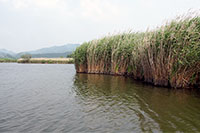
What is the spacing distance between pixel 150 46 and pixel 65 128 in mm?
7877

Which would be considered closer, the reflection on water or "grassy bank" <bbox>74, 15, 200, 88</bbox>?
the reflection on water

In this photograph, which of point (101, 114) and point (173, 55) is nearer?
point (101, 114)

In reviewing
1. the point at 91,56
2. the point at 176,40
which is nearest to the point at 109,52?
the point at 91,56

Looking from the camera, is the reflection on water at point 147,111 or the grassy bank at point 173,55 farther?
the grassy bank at point 173,55

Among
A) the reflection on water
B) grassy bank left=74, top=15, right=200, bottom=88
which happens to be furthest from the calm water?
grassy bank left=74, top=15, right=200, bottom=88

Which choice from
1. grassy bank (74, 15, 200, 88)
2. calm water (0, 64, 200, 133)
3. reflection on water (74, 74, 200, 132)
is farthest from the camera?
grassy bank (74, 15, 200, 88)

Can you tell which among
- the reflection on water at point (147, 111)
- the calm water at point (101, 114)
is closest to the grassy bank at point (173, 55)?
the reflection on water at point (147, 111)

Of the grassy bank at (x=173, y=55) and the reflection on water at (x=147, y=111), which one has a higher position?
the grassy bank at (x=173, y=55)

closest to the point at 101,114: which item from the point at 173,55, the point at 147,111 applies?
the point at 147,111

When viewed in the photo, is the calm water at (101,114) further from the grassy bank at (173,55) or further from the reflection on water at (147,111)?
the grassy bank at (173,55)

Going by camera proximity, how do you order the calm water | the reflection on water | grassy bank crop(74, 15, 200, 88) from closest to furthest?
the calm water, the reflection on water, grassy bank crop(74, 15, 200, 88)

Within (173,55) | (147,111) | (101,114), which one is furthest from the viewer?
(173,55)

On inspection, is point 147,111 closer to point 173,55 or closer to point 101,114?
point 101,114

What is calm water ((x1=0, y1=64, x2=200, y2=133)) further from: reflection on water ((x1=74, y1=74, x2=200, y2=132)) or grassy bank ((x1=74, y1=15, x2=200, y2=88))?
grassy bank ((x1=74, y1=15, x2=200, y2=88))
